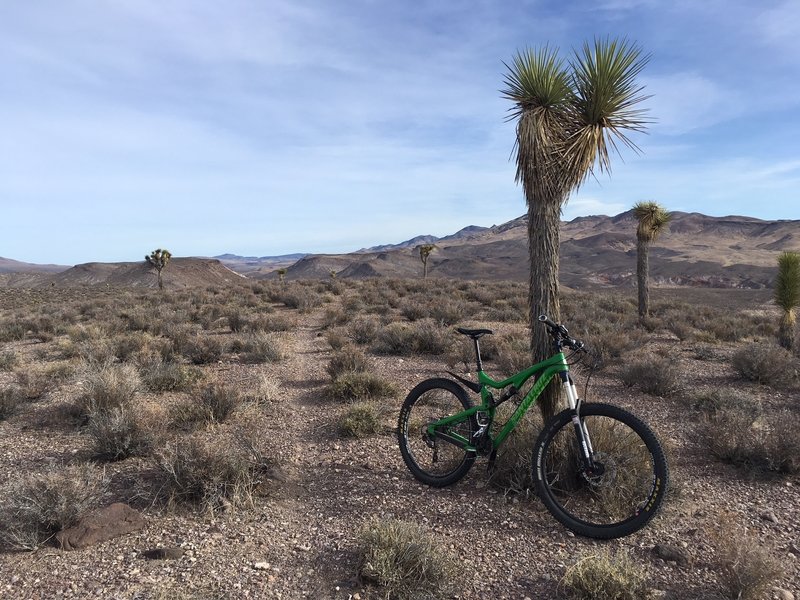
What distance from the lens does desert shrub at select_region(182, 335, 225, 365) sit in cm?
1048

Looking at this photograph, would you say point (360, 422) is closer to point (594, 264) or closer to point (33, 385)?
point (33, 385)

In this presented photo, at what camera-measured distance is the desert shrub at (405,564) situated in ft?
10.3

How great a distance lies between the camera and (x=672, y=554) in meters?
3.50

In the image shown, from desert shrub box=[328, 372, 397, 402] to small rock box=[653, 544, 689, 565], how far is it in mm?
4593

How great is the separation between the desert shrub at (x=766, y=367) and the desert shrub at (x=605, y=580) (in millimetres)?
7096

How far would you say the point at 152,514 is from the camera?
164 inches

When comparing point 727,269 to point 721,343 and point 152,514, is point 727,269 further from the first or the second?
point 152,514

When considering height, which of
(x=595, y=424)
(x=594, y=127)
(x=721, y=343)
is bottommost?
(x=721, y=343)

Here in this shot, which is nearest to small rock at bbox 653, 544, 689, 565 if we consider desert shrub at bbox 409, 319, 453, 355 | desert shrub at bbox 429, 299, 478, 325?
→ desert shrub at bbox 409, 319, 453, 355

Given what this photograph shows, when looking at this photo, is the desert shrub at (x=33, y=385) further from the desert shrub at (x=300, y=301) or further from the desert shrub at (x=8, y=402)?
the desert shrub at (x=300, y=301)

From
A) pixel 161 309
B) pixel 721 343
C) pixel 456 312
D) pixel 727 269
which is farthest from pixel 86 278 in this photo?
pixel 727 269

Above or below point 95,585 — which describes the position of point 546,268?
above

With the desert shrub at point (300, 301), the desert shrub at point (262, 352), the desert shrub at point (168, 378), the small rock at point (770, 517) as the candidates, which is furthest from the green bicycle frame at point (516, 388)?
the desert shrub at point (300, 301)

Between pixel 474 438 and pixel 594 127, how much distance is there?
340cm
